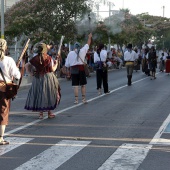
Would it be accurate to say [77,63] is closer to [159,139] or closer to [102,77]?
[102,77]

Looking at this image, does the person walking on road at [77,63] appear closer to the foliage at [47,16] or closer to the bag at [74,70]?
the bag at [74,70]

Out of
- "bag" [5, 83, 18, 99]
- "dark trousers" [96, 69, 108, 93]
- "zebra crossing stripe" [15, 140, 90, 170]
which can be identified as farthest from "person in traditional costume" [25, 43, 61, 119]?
"dark trousers" [96, 69, 108, 93]

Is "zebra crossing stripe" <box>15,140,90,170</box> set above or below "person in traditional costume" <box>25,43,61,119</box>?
below

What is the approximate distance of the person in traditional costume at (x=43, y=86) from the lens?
12.7 metres

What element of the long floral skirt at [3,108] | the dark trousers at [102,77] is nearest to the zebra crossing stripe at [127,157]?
the long floral skirt at [3,108]

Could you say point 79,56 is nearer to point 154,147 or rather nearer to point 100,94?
point 100,94

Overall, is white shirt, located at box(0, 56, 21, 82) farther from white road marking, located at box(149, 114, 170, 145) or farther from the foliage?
the foliage

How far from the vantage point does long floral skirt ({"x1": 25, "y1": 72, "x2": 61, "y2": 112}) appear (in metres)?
12.7

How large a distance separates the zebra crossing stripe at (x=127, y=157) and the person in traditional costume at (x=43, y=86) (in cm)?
355

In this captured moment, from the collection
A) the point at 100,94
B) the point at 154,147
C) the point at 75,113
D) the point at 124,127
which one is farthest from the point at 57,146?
the point at 100,94

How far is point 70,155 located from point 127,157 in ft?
2.97

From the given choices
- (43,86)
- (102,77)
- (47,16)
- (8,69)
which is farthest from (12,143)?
(47,16)

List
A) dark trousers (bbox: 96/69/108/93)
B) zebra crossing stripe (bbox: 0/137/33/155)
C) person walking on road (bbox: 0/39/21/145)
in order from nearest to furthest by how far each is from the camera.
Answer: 1. zebra crossing stripe (bbox: 0/137/33/155)
2. person walking on road (bbox: 0/39/21/145)
3. dark trousers (bbox: 96/69/108/93)

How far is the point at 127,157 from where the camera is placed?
8.58m
